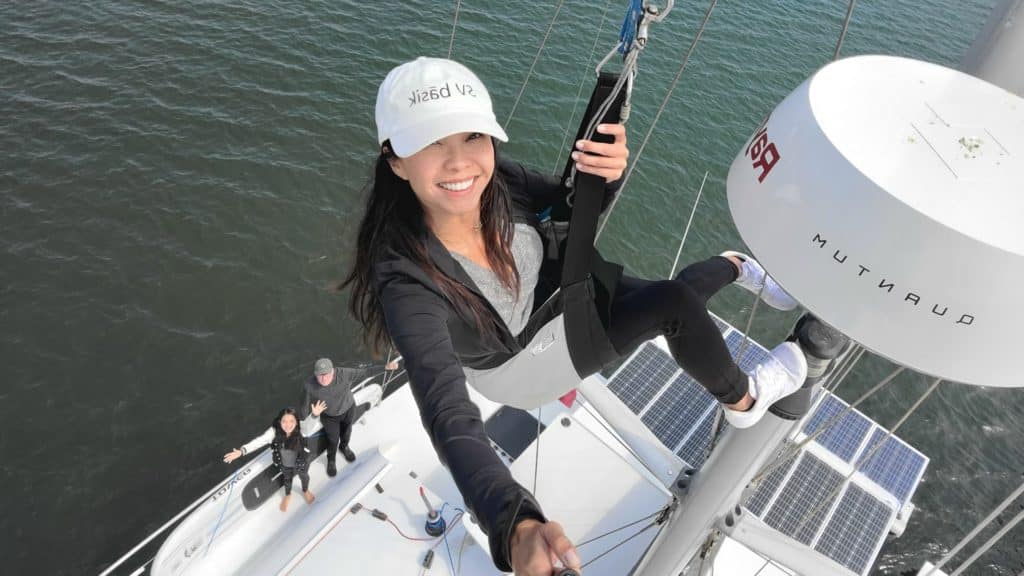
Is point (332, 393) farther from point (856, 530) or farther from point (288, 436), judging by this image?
point (856, 530)

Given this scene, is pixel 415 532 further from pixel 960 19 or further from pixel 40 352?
pixel 960 19

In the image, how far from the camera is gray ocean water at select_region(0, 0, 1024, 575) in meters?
9.17

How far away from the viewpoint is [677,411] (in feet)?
25.5

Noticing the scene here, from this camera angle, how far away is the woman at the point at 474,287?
6.11ft

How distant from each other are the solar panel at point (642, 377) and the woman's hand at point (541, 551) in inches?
252

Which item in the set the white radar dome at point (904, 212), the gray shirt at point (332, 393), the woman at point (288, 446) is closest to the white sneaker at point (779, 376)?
the white radar dome at point (904, 212)

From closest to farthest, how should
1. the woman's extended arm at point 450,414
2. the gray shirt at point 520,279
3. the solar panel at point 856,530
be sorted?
the woman's extended arm at point 450,414 < the gray shirt at point 520,279 < the solar panel at point 856,530

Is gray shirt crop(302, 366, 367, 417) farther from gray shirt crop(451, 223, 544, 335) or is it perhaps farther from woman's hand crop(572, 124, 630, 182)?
woman's hand crop(572, 124, 630, 182)

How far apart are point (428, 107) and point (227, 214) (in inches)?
463

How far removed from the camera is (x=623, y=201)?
538 inches

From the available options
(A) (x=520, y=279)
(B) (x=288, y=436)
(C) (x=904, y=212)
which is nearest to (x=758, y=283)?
(A) (x=520, y=279)

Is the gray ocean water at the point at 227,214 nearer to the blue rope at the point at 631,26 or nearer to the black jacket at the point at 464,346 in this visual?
the black jacket at the point at 464,346

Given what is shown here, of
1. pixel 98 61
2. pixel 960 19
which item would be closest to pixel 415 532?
pixel 98 61

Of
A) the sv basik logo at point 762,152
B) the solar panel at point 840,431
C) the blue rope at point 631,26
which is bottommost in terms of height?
the solar panel at point 840,431
